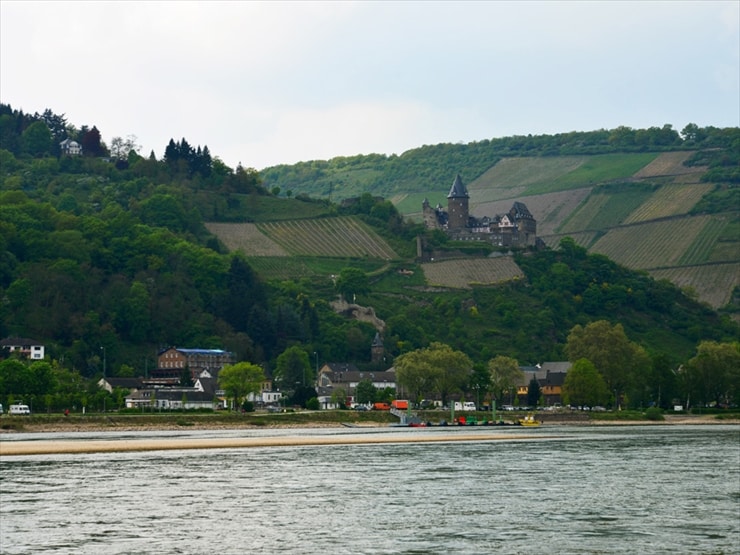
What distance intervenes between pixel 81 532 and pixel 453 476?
2616cm

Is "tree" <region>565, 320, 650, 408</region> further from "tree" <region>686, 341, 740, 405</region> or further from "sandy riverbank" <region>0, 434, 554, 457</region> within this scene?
"sandy riverbank" <region>0, 434, 554, 457</region>

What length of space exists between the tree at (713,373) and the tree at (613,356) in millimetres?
6023

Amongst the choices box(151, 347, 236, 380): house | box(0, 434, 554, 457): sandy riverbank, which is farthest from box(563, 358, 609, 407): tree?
box(151, 347, 236, 380): house

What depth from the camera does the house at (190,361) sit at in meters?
167

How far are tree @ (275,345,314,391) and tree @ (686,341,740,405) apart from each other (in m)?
49.2

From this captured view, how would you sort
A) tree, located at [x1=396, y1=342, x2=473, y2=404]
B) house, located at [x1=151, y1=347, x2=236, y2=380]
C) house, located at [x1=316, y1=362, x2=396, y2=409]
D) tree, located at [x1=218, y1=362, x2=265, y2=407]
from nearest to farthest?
tree, located at [x1=218, y1=362, x2=265, y2=407] → tree, located at [x1=396, y1=342, x2=473, y2=404] → house, located at [x1=151, y1=347, x2=236, y2=380] → house, located at [x1=316, y1=362, x2=396, y2=409]

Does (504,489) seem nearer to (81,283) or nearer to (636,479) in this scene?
(636,479)

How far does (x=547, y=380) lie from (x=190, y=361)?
50.5 metres

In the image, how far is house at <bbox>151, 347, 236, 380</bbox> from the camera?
16688cm

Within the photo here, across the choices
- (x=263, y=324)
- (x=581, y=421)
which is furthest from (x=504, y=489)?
(x=263, y=324)

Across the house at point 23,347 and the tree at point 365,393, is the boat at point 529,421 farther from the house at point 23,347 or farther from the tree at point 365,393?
the house at point 23,347

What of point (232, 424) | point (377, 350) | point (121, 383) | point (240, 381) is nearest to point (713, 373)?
point (377, 350)

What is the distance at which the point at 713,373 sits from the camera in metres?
157

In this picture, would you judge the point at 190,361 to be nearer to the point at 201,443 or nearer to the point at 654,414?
the point at 654,414
